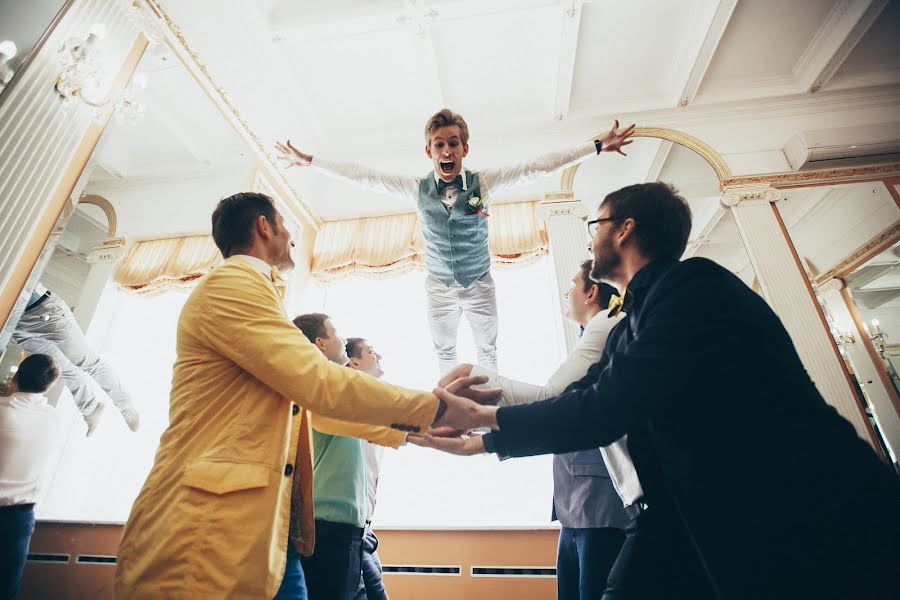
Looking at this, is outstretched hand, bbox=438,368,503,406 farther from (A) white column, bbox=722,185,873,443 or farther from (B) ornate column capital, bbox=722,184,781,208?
(B) ornate column capital, bbox=722,184,781,208

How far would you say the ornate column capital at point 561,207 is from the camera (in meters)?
4.17

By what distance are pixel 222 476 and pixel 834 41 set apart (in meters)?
5.71

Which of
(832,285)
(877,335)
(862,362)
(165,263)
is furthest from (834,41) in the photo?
(165,263)

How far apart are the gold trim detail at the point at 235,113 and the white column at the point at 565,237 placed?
2683 millimetres

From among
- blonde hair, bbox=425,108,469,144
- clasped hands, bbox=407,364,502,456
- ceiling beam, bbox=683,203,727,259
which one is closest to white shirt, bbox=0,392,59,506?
clasped hands, bbox=407,364,502,456

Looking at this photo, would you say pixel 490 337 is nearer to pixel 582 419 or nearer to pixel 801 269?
pixel 582 419

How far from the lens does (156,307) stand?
2.90 meters

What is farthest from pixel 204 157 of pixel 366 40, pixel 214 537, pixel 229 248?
pixel 214 537

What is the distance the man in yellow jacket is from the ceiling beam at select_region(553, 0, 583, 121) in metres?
3.58

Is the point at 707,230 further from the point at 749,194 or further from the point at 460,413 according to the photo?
the point at 460,413

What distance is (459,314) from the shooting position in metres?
3.32

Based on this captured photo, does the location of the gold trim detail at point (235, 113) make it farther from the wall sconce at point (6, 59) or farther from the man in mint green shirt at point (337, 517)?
the man in mint green shirt at point (337, 517)

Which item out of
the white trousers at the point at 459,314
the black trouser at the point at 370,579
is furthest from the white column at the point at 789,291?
the black trouser at the point at 370,579

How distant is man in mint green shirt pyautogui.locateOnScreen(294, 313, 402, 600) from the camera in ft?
4.91
